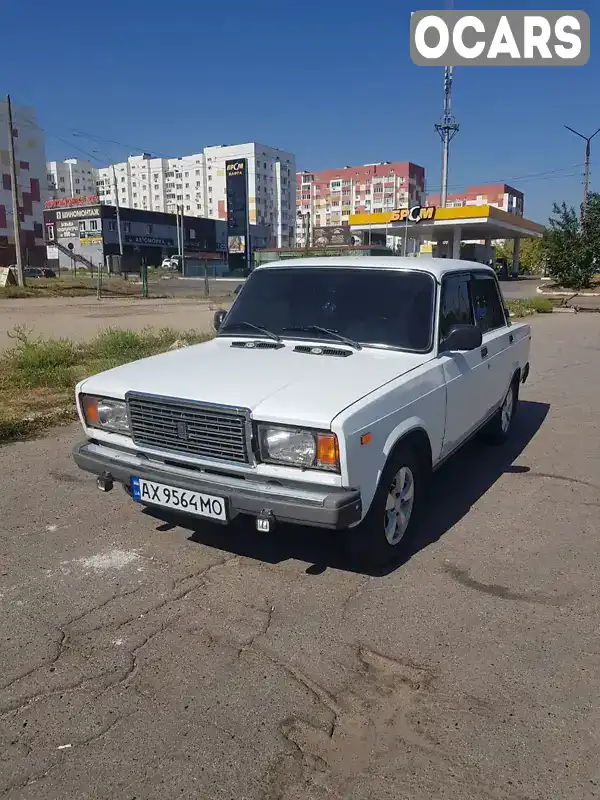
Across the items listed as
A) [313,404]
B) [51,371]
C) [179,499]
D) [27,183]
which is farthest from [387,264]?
[27,183]

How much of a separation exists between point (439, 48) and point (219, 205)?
119m

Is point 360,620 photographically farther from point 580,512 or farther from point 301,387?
point 580,512

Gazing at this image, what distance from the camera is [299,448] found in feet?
10.5

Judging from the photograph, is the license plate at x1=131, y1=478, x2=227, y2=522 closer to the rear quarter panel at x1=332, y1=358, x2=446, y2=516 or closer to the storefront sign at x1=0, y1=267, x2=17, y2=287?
the rear quarter panel at x1=332, y1=358, x2=446, y2=516

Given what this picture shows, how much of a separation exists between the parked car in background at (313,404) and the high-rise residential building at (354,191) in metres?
113

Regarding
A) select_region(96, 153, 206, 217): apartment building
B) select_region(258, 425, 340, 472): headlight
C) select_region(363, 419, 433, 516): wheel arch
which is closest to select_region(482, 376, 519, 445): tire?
select_region(363, 419, 433, 516): wheel arch

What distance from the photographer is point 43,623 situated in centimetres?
314

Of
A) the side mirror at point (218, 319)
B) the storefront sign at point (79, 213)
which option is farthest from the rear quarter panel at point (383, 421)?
the storefront sign at point (79, 213)

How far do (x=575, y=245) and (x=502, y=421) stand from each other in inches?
1180

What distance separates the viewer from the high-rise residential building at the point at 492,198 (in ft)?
425

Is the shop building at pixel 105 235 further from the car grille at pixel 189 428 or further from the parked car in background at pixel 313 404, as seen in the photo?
the car grille at pixel 189 428

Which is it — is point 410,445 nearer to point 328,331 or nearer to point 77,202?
point 328,331

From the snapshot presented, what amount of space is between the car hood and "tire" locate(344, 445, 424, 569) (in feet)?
1.70

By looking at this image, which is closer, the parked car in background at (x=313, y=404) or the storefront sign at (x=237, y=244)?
the parked car in background at (x=313, y=404)
